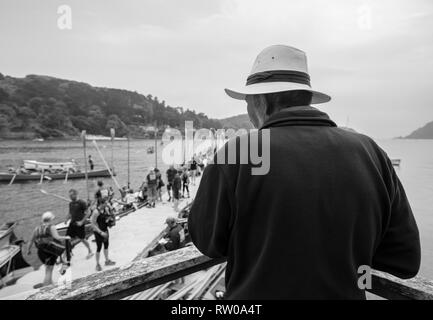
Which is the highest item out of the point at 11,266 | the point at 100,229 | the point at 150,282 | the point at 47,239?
A: the point at 150,282

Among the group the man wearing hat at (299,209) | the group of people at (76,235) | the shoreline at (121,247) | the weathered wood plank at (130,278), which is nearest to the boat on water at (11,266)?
the shoreline at (121,247)

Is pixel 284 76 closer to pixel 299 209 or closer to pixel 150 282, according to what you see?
pixel 299 209

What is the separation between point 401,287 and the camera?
5.26 feet

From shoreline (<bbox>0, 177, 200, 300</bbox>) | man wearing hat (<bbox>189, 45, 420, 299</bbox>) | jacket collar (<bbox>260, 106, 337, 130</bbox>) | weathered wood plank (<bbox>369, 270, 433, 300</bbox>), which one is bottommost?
→ shoreline (<bbox>0, 177, 200, 300</bbox>)

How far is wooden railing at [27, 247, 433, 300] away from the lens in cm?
142

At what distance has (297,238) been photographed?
0.91 m

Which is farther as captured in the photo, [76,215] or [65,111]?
[65,111]

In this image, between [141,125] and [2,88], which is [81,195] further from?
[141,125]

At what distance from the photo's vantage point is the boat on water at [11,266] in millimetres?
7902

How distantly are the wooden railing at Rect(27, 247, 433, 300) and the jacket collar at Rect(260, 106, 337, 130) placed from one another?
1194 mm

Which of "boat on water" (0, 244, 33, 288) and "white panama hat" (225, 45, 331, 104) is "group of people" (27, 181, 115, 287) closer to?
"boat on water" (0, 244, 33, 288)

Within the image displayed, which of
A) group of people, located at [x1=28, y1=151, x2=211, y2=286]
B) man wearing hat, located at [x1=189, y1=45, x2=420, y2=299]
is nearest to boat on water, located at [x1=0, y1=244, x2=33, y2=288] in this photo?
group of people, located at [x1=28, y1=151, x2=211, y2=286]

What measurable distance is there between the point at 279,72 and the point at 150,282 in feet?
5.04

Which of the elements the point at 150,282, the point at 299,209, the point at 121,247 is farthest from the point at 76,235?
the point at 299,209
